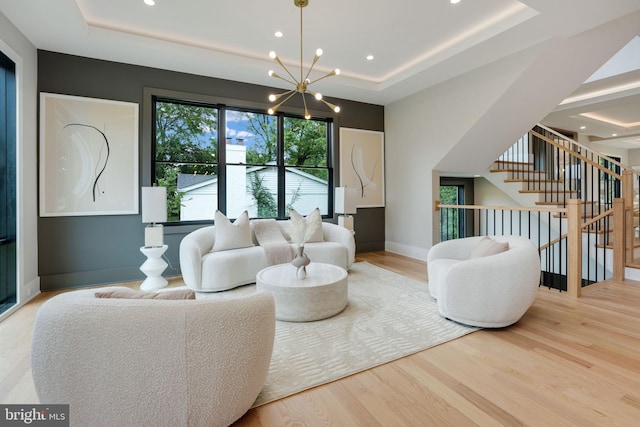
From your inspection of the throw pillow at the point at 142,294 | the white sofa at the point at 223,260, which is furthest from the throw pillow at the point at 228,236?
the throw pillow at the point at 142,294

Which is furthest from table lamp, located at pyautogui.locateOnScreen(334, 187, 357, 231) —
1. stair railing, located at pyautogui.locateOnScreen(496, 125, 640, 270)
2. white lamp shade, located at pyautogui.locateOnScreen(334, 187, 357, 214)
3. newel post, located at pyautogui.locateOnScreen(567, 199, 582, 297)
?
stair railing, located at pyautogui.locateOnScreen(496, 125, 640, 270)

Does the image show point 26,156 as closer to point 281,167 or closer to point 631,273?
point 281,167

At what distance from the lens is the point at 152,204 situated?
12.4 feet

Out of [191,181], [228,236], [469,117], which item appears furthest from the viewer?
[191,181]

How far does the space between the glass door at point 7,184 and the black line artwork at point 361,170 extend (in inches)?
186

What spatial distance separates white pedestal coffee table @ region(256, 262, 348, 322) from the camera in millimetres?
2719

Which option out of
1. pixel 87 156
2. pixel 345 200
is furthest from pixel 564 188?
pixel 87 156

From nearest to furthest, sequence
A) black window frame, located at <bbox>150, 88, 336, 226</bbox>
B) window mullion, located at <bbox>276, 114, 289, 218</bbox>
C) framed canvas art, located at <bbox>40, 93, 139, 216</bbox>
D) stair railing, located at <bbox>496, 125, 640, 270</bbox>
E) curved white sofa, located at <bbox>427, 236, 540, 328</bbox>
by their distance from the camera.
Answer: curved white sofa, located at <bbox>427, 236, 540, 328</bbox> → framed canvas art, located at <bbox>40, 93, 139, 216</bbox> → black window frame, located at <bbox>150, 88, 336, 226</bbox> → stair railing, located at <bbox>496, 125, 640, 270</bbox> → window mullion, located at <bbox>276, 114, 289, 218</bbox>

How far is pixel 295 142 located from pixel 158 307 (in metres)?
4.53

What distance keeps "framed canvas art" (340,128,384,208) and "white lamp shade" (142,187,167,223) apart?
3.12 metres

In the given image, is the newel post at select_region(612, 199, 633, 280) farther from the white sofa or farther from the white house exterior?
the white house exterior

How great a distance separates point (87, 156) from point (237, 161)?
Answer: 198 cm

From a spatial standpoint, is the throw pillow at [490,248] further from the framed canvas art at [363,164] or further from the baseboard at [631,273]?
the framed canvas art at [363,164]

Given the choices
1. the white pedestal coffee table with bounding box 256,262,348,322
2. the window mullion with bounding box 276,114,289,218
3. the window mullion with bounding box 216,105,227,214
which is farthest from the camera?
the window mullion with bounding box 276,114,289,218
